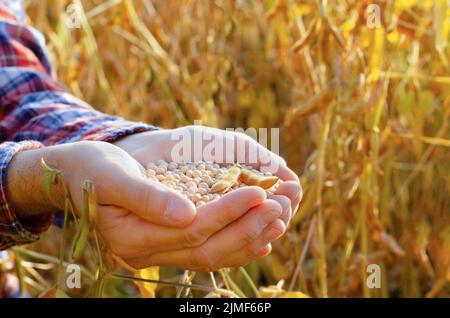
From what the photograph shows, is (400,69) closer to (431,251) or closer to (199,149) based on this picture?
(431,251)

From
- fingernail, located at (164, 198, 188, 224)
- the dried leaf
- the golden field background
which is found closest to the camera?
fingernail, located at (164, 198, 188, 224)

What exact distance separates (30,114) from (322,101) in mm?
336

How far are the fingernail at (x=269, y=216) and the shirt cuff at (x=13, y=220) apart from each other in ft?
0.82

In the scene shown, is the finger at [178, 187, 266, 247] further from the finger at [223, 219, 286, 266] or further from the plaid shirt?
the plaid shirt

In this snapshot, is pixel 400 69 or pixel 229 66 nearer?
pixel 400 69

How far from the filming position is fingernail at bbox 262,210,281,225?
1.93 feet

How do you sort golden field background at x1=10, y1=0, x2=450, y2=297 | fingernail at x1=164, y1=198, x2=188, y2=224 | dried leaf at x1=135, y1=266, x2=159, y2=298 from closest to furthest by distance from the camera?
fingernail at x1=164, y1=198, x2=188, y2=224 → dried leaf at x1=135, y1=266, x2=159, y2=298 → golden field background at x1=10, y1=0, x2=450, y2=297

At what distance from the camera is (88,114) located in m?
0.81

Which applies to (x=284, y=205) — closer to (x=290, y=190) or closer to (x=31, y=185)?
(x=290, y=190)

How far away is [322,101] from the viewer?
0.89m

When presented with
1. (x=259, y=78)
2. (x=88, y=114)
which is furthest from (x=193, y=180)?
(x=259, y=78)

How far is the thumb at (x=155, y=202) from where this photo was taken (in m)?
0.57

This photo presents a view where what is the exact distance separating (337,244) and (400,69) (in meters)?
0.30

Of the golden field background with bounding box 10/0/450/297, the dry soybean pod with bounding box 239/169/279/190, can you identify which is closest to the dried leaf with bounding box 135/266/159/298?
the golden field background with bounding box 10/0/450/297
